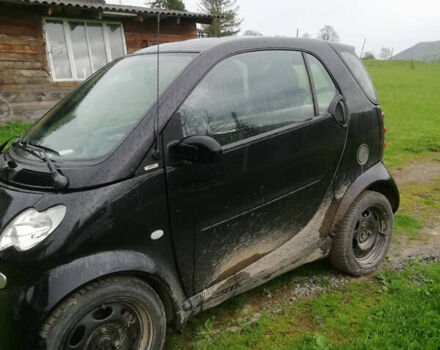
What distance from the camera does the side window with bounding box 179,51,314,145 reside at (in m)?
2.07

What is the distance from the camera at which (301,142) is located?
8.09ft

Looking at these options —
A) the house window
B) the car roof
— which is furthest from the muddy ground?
the house window

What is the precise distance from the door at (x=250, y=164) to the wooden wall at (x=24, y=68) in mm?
8635

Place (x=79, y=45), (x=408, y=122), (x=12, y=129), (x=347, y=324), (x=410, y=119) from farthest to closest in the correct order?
1. (x=410, y=119)
2. (x=408, y=122)
3. (x=79, y=45)
4. (x=12, y=129)
5. (x=347, y=324)

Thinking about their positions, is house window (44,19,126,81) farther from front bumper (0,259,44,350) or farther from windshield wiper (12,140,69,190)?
front bumper (0,259,44,350)

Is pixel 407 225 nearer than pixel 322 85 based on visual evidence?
No

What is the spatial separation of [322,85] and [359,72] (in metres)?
0.52

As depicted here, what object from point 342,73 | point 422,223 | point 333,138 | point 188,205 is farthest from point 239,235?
point 422,223

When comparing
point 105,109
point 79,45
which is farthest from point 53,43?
point 105,109

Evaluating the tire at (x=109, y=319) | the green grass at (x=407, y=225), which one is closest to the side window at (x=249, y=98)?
the tire at (x=109, y=319)

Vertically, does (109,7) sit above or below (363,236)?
above

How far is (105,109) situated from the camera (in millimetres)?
2207

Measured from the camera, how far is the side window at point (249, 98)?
6.79 feet

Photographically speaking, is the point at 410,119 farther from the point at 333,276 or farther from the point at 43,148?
the point at 43,148
